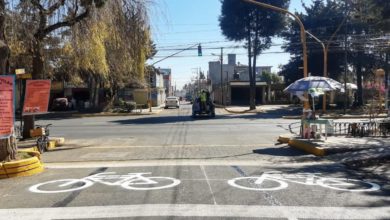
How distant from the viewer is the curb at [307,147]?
15488 millimetres

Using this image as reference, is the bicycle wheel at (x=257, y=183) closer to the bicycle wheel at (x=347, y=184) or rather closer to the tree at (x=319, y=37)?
the bicycle wheel at (x=347, y=184)

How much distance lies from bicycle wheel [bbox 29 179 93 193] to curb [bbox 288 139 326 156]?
7.78 metres

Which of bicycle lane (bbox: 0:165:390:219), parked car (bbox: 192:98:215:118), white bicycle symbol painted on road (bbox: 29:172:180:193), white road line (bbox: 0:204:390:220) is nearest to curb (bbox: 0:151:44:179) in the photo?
bicycle lane (bbox: 0:165:390:219)

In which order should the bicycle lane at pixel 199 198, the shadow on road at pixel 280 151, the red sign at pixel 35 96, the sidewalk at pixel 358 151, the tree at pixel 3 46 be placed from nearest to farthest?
the bicycle lane at pixel 199 198
the tree at pixel 3 46
the sidewalk at pixel 358 151
the shadow on road at pixel 280 151
the red sign at pixel 35 96

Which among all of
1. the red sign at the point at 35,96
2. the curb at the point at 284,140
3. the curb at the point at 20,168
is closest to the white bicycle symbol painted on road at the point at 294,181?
the curb at the point at 20,168

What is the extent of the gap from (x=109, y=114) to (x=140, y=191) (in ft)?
125

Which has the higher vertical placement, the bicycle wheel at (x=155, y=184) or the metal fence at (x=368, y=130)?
the metal fence at (x=368, y=130)

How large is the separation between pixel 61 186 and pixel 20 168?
1996 mm

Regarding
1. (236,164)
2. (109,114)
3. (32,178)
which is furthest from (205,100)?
(32,178)

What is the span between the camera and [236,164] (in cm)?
1331

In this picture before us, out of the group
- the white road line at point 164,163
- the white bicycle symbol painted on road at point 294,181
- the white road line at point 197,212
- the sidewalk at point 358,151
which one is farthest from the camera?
the white road line at point 164,163

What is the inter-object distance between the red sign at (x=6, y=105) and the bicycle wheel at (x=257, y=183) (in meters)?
5.44

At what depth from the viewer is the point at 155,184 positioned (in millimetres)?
9938

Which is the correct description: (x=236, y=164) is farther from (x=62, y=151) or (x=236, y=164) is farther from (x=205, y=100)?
(x=205, y=100)
